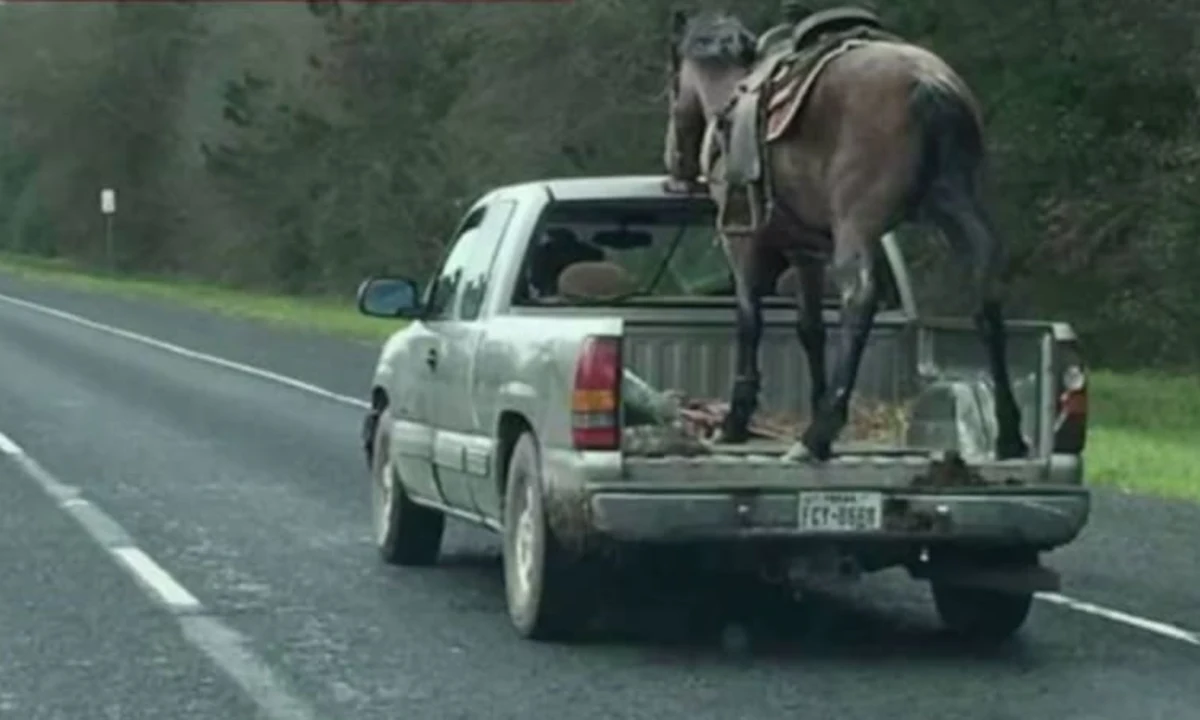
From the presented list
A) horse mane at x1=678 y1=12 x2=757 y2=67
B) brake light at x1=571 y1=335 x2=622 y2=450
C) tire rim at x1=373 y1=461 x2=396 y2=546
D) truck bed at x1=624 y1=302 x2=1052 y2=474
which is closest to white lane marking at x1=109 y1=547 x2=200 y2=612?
tire rim at x1=373 y1=461 x2=396 y2=546

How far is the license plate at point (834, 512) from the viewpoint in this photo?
11.2m

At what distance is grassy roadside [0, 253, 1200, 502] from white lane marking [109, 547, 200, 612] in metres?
6.88

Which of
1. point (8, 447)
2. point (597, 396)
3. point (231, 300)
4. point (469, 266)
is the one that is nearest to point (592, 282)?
point (469, 266)

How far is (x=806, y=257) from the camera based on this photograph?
40.6 ft

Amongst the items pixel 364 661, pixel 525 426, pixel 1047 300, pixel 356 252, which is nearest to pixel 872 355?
pixel 525 426

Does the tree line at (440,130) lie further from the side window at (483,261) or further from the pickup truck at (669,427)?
the side window at (483,261)

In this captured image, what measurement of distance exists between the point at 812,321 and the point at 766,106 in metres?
0.86

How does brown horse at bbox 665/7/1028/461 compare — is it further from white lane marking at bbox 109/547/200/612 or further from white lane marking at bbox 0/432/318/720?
white lane marking at bbox 109/547/200/612

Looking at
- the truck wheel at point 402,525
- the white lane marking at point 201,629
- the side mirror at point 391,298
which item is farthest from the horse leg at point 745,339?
the truck wheel at point 402,525

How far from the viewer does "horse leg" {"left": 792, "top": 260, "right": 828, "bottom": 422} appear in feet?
40.1

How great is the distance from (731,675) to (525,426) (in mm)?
1541

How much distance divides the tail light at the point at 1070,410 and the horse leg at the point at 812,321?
959mm

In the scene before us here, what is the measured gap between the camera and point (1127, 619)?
1270cm

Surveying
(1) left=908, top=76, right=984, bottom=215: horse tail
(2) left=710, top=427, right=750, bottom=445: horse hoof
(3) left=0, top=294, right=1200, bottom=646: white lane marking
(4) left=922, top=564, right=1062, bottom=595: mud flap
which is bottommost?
(3) left=0, top=294, right=1200, bottom=646: white lane marking
